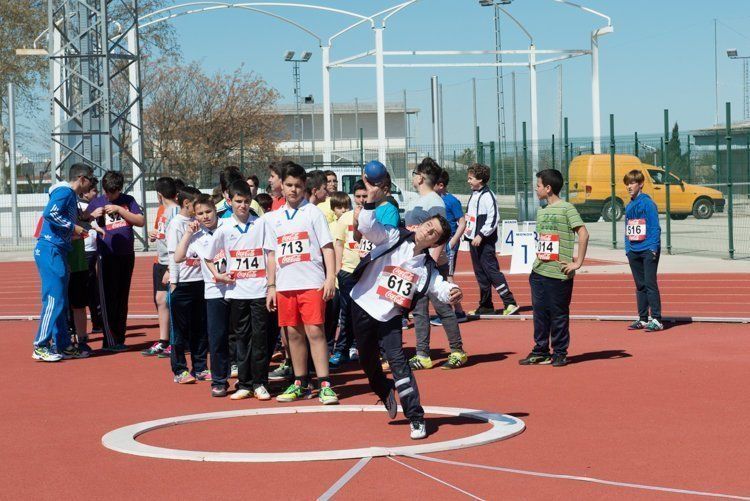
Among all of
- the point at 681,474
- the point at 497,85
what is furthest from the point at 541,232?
the point at 497,85

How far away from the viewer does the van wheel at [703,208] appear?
3309 cm

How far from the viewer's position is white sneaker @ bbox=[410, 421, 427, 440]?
311 inches

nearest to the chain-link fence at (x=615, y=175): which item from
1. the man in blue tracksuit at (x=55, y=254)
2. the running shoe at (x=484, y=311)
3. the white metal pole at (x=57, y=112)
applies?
the white metal pole at (x=57, y=112)

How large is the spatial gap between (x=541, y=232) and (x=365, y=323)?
373 centimetres

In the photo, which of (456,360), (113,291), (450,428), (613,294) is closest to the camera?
(450,428)

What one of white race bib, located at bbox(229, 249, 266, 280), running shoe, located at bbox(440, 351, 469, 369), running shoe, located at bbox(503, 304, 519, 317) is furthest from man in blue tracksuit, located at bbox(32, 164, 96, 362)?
running shoe, located at bbox(503, 304, 519, 317)

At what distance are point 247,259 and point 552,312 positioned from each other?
3.26 m

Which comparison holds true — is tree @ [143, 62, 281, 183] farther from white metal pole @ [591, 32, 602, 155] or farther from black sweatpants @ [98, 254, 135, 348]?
black sweatpants @ [98, 254, 135, 348]

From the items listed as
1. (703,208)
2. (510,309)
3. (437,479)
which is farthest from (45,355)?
(703,208)

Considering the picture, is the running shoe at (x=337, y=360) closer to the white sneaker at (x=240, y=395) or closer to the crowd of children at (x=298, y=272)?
the crowd of children at (x=298, y=272)

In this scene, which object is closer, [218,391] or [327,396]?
[327,396]

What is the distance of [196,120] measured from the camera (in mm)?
54594

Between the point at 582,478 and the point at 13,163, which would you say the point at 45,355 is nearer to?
the point at 582,478

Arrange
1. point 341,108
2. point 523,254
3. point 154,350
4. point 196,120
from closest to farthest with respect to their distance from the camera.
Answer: point 154,350, point 523,254, point 196,120, point 341,108
